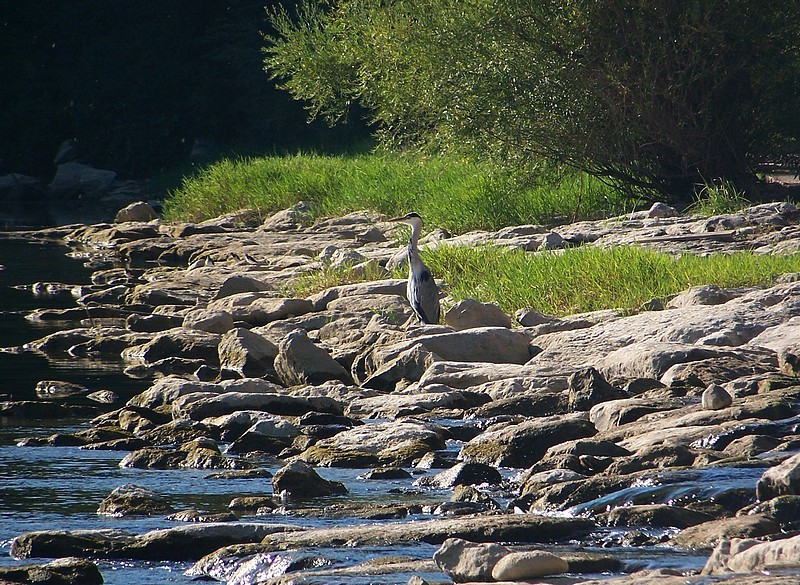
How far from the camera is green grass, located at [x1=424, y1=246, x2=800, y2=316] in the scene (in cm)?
1121

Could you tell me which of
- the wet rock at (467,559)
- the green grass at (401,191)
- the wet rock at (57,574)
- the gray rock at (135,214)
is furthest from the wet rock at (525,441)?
the gray rock at (135,214)

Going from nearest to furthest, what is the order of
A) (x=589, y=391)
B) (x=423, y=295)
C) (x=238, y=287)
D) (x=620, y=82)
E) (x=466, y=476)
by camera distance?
(x=466, y=476) → (x=589, y=391) → (x=423, y=295) → (x=238, y=287) → (x=620, y=82)

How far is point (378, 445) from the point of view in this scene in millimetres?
7754

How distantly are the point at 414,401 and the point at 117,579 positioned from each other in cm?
389

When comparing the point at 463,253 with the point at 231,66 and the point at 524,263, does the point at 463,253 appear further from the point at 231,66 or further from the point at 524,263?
the point at 231,66

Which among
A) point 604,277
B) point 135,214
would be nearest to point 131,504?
point 604,277

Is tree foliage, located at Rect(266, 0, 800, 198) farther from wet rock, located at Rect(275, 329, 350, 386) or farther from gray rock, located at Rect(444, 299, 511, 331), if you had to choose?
wet rock, located at Rect(275, 329, 350, 386)

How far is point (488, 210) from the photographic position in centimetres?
1756

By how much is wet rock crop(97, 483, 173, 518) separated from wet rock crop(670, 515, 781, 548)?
2664 millimetres

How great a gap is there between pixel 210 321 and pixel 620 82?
6.61 meters

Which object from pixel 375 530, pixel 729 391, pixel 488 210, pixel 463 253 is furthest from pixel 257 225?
pixel 375 530

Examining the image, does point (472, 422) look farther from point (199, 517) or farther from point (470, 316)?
point (470, 316)

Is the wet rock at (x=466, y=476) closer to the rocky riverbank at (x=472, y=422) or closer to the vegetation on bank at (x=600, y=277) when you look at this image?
the rocky riverbank at (x=472, y=422)

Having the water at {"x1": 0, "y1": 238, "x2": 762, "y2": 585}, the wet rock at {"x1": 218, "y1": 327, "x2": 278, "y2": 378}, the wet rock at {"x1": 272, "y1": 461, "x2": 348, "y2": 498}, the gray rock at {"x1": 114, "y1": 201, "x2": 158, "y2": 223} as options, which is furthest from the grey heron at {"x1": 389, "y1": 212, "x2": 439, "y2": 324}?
the gray rock at {"x1": 114, "y1": 201, "x2": 158, "y2": 223}
